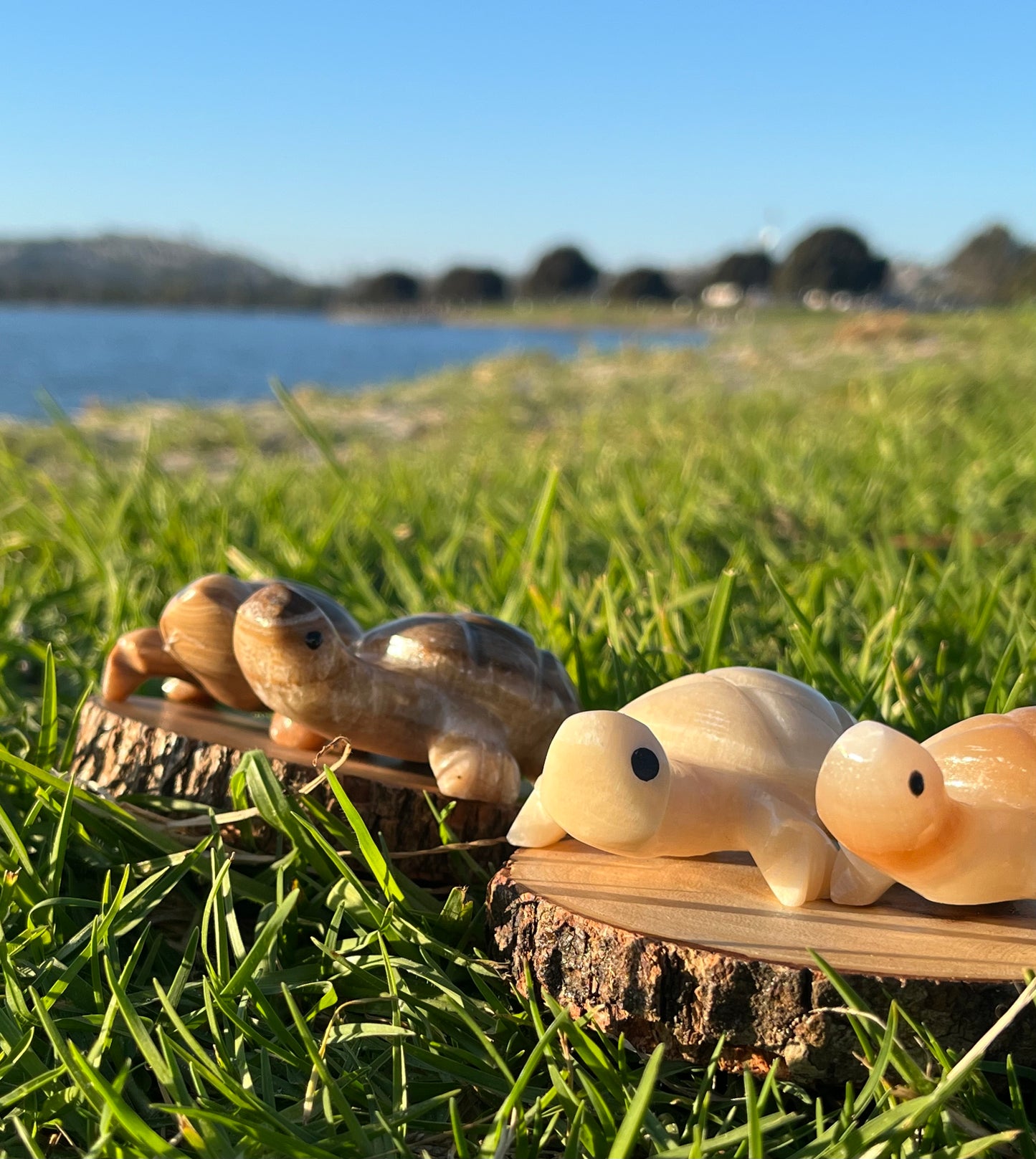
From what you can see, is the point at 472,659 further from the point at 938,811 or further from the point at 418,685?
the point at 938,811

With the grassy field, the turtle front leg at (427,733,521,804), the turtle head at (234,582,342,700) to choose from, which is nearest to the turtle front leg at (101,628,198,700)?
the grassy field

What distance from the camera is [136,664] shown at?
1.60 m

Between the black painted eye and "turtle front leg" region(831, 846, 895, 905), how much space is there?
0.22m

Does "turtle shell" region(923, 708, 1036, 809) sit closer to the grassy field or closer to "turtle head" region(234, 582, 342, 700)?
the grassy field

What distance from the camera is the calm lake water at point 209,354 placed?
18.4 m

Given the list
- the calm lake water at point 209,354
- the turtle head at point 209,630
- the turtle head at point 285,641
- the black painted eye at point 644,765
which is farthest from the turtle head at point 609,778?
the calm lake water at point 209,354

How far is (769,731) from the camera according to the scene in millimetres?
1149

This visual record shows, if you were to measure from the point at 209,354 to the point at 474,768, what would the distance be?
31.5 meters

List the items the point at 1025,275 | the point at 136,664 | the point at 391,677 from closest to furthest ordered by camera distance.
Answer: the point at 391,677
the point at 136,664
the point at 1025,275

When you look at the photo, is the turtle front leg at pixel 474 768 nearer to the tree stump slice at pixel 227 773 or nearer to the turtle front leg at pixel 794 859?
the tree stump slice at pixel 227 773

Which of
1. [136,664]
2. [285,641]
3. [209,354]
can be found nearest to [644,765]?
[285,641]

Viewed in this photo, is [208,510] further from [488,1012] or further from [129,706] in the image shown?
[488,1012]

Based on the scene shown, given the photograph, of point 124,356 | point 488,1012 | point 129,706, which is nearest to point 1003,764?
point 488,1012

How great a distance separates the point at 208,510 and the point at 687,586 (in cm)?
150
